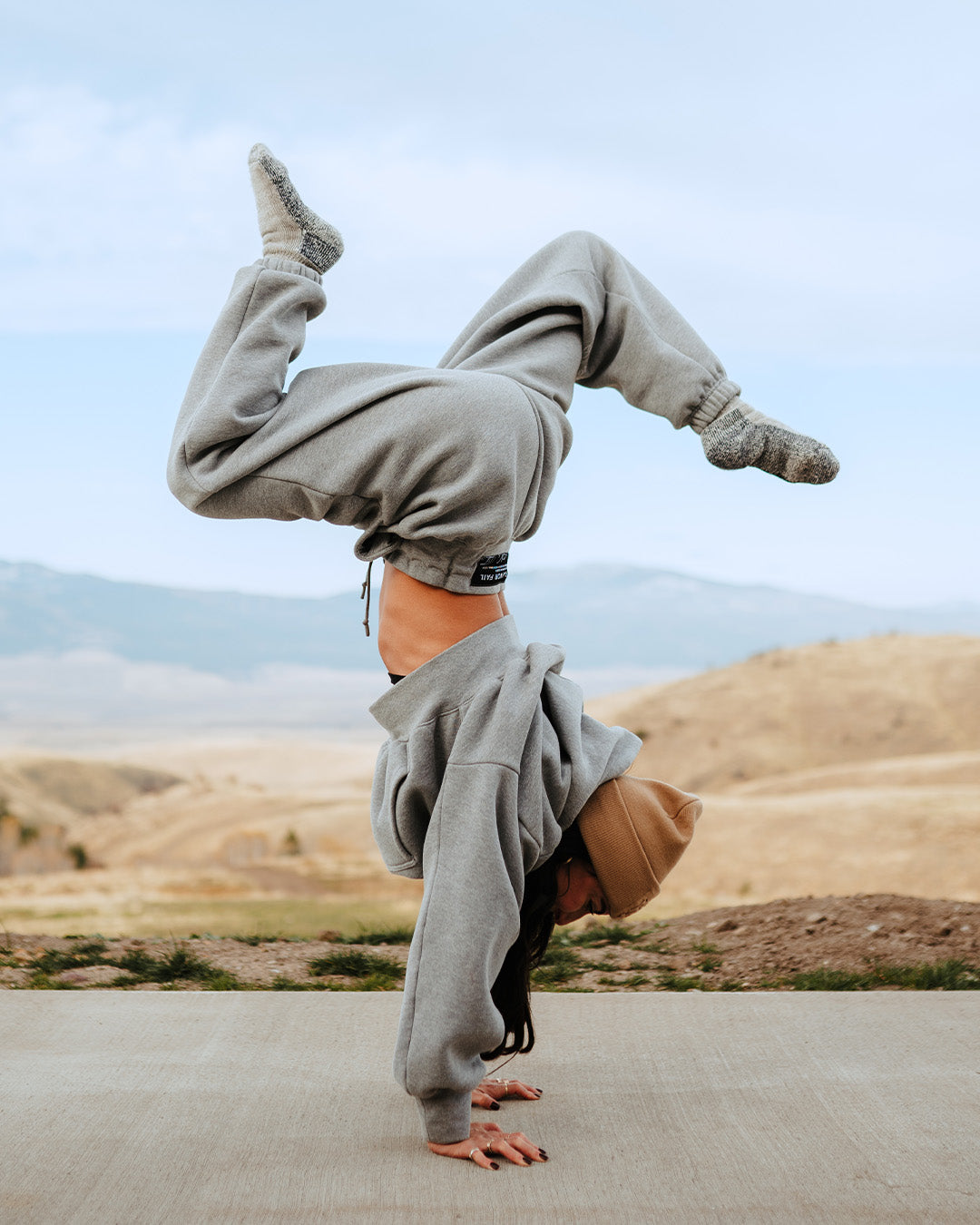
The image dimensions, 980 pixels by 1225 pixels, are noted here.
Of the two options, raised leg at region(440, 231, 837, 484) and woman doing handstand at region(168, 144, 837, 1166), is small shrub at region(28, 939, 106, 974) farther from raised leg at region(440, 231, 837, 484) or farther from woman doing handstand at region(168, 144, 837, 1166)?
raised leg at region(440, 231, 837, 484)

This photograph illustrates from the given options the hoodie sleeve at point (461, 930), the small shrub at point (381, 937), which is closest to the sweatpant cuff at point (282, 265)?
the hoodie sleeve at point (461, 930)

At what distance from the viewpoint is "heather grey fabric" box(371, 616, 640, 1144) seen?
7.51 feet

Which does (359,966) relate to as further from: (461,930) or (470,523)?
(470,523)

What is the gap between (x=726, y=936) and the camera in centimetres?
474

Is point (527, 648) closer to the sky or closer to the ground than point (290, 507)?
closer to the ground

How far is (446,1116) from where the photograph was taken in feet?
7.89

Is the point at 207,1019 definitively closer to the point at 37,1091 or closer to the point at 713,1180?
the point at 37,1091

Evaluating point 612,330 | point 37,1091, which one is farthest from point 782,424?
point 37,1091

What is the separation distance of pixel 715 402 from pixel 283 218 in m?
0.96

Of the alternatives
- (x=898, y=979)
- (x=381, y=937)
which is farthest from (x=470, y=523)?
(x=381, y=937)

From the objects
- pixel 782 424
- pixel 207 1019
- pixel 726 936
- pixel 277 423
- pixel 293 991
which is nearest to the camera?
pixel 277 423

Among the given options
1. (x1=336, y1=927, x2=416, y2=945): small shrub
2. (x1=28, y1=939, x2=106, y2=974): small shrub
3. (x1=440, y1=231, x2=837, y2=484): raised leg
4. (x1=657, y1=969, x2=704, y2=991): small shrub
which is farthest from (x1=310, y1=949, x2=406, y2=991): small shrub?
(x1=440, y1=231, x2=837, y2=484): raised leg

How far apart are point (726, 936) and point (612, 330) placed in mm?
3019

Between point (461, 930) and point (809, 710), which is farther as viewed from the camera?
point (809, 710)
